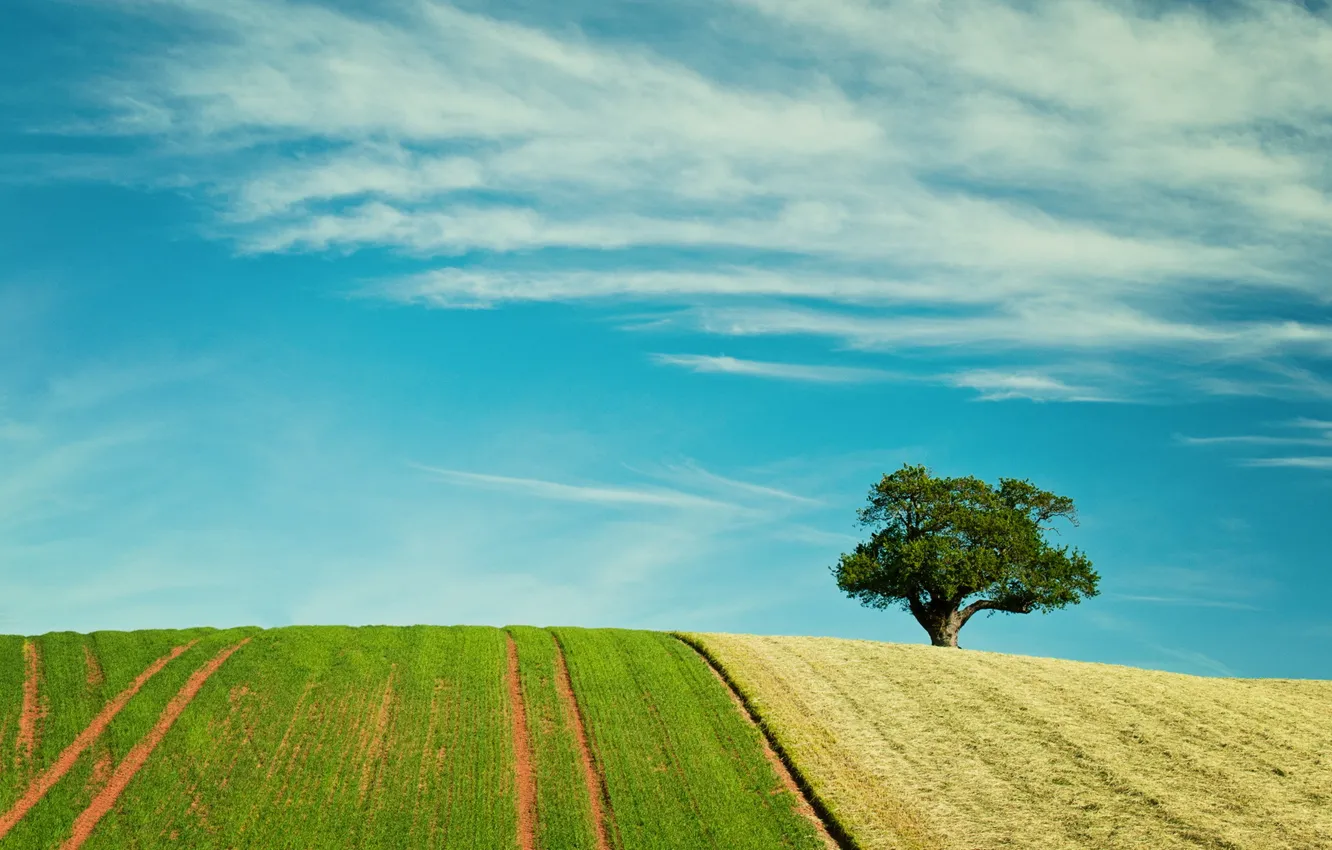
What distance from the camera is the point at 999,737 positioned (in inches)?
1551

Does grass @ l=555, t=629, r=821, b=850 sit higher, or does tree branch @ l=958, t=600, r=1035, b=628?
tree branch @ l=958, t=600, r=1035, b=628

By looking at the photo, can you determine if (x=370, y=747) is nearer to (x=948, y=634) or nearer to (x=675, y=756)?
(x=675, y=756)

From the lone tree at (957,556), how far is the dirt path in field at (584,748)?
28948mm

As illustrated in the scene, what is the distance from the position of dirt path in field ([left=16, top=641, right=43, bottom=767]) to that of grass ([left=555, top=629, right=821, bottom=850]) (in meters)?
20.5

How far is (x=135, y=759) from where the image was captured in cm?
3569

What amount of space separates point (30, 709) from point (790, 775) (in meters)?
29.8

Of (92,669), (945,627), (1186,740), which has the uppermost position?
(945,627)

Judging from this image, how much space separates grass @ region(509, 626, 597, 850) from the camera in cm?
3191

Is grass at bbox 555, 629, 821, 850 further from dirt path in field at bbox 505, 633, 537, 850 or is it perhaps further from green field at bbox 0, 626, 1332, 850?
dirt path in field at bbox 505, 633, 537, 850

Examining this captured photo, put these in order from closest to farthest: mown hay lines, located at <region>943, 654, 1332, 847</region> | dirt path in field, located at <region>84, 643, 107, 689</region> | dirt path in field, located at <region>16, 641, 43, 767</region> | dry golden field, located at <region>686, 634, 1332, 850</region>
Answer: dry golden field, located at <region>686, 634, 1332, 850</region> < mown hay lines, located at <region>943, 654, 1332, 847</region> < dirt path in field, located at <region>16, 641, 43, 767</region> < dirt path in field, located at <region>84, 643, 107, 689</region>

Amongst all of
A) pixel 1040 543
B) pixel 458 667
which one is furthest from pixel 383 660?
pixel 1040 543

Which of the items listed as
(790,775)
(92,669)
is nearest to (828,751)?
(790,775)

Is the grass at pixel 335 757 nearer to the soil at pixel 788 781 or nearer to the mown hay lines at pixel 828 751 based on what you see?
the soil at pixel 788 781

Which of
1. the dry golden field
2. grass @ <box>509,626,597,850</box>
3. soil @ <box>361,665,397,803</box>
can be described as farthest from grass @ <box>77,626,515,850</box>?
the dry golden field
